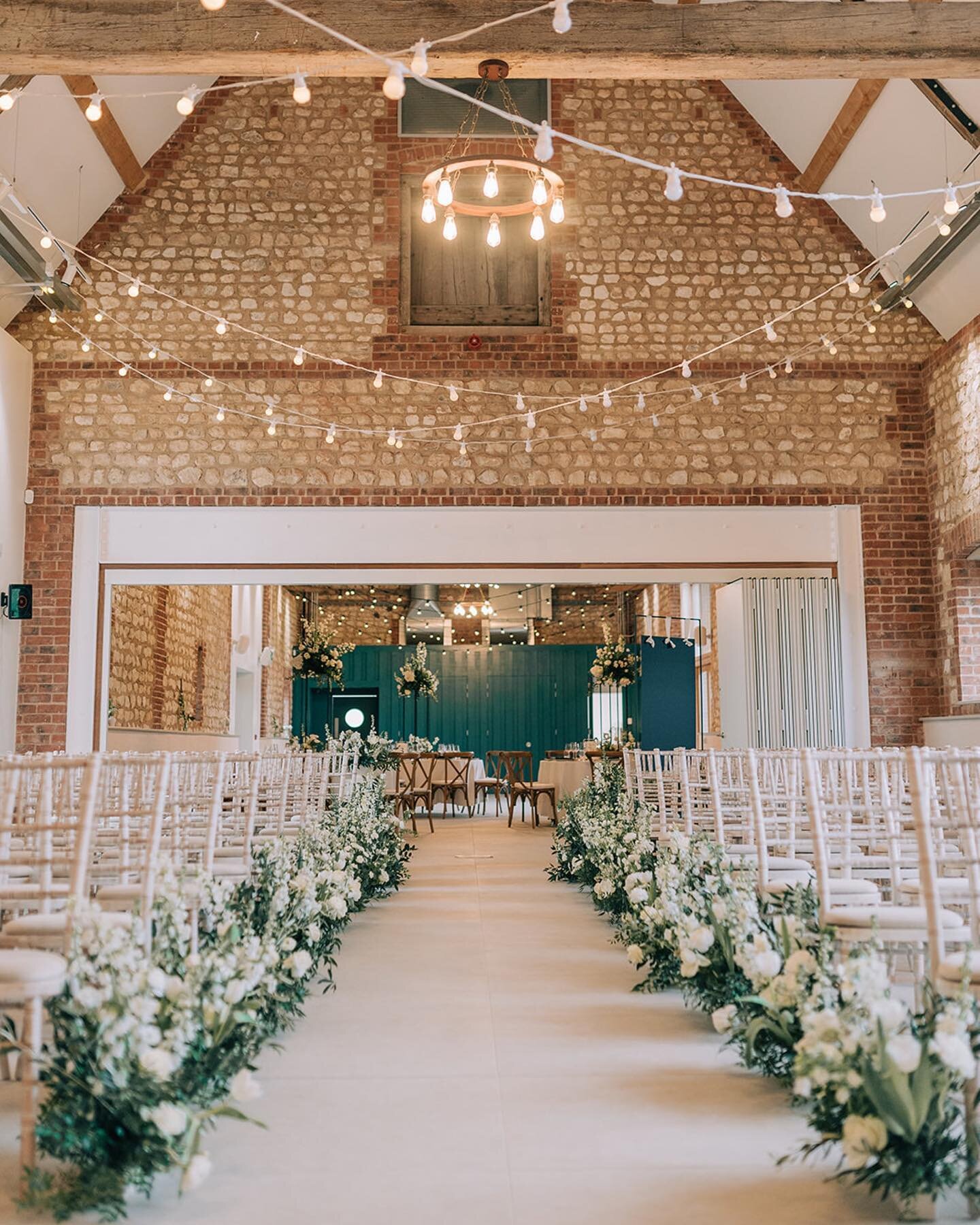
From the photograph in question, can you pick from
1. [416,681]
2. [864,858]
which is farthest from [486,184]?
[416,681]

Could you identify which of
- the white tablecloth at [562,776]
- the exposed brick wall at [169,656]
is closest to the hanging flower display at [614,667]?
the white tablecloth at [562,776]

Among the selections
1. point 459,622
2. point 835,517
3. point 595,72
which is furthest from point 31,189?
point 459,622

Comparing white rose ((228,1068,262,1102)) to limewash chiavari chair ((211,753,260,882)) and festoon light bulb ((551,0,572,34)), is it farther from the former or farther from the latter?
festoon light bulb ((551,0,572,34))

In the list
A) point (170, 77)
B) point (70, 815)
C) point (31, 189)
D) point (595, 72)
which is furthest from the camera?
point (170, 77)

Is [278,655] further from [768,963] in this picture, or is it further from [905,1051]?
[905,1051]

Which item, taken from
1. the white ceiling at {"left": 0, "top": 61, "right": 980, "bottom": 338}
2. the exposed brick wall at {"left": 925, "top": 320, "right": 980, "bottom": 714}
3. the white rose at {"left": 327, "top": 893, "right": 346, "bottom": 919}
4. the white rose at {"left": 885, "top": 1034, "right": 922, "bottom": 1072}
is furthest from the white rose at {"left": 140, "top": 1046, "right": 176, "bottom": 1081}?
the exposed brick wall at {"left": 925, "top": 320, "right": 980, "bottom": 714}

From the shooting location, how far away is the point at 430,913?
665 centimetres

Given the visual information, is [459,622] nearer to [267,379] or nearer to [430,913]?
[267,379]

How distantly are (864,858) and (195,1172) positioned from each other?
269 cm

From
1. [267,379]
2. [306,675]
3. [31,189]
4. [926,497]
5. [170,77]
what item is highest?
[170,77]

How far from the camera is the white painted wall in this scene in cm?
945

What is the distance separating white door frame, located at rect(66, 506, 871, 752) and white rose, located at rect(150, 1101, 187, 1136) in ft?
25.1

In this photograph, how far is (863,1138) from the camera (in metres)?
2.34

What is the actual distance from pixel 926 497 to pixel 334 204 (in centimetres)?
580
